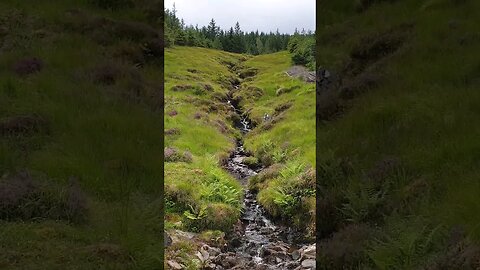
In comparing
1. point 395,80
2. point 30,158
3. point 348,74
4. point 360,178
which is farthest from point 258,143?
point 30,158

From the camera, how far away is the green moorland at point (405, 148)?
7.23 meters

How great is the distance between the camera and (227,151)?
2066 cm

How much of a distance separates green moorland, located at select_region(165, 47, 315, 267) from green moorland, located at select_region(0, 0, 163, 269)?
1.92 meters

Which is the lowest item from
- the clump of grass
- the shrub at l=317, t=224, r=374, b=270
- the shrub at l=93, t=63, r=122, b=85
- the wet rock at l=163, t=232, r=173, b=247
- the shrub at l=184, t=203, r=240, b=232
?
the shrub at l=184, t=203, r=240, b=232

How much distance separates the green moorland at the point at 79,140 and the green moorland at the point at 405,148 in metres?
3.56

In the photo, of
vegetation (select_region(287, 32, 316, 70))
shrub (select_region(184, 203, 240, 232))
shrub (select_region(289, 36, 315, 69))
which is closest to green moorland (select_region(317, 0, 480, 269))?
shrub (select_region(184, 203, 240, 232))

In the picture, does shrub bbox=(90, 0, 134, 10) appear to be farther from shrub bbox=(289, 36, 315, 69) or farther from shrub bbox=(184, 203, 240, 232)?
shrub bbox=(289, 36, 315, 69)

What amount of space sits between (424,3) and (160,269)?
63.0 ft

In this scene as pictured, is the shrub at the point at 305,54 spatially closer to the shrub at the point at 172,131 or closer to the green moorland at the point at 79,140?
the shrub at the point at 172,131

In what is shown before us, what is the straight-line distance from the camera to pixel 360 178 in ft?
34.2

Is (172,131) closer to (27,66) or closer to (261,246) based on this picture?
(27,66)

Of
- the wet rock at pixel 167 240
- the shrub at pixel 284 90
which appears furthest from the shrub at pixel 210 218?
the shrub at pixel 284 90

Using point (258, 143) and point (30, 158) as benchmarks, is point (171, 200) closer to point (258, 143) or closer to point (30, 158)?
point (30, 158)

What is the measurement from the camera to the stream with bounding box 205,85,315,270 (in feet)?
34.2
